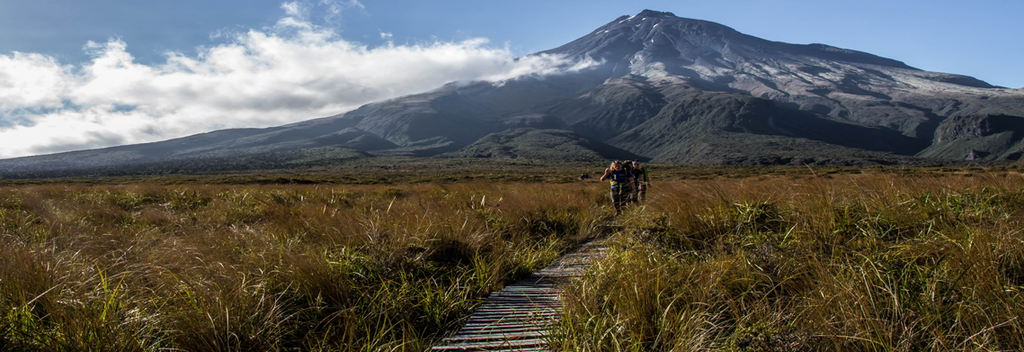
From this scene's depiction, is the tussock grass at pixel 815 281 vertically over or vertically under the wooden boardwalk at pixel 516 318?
over

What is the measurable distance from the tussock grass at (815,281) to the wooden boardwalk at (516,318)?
0.21 meters

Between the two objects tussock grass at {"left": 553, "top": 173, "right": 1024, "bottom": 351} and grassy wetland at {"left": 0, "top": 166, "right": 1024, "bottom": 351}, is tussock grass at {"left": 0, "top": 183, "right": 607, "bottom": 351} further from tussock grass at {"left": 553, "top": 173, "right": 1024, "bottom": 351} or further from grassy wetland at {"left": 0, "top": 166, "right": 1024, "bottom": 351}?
tussock grass at {"left": 553, "top": 173, "right": 1024, "bottom": 351}

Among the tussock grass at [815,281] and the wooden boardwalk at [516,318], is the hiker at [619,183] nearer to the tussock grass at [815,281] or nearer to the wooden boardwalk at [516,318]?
the tussock grass at [815,281]

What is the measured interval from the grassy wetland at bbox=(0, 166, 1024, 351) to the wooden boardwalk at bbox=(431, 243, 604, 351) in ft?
0.40

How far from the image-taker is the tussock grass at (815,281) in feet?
6.93

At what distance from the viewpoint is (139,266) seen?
3.17 meters

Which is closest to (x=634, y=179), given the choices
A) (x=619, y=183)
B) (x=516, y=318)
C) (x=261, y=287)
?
(x=619, y=183)

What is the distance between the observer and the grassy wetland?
2.16 metres

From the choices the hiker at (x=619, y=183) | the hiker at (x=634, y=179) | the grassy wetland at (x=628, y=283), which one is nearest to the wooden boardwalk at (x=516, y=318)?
the grassy wetland at (x=628, y=283)

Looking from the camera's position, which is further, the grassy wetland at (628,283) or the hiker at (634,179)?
the hiker at (634,179)

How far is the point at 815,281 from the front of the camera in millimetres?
2744

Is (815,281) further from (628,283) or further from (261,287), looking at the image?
(261,287)

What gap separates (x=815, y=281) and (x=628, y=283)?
1206 millimetres

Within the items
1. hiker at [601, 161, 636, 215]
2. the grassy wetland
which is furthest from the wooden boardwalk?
hiker at [601, 161, 636, 215]
